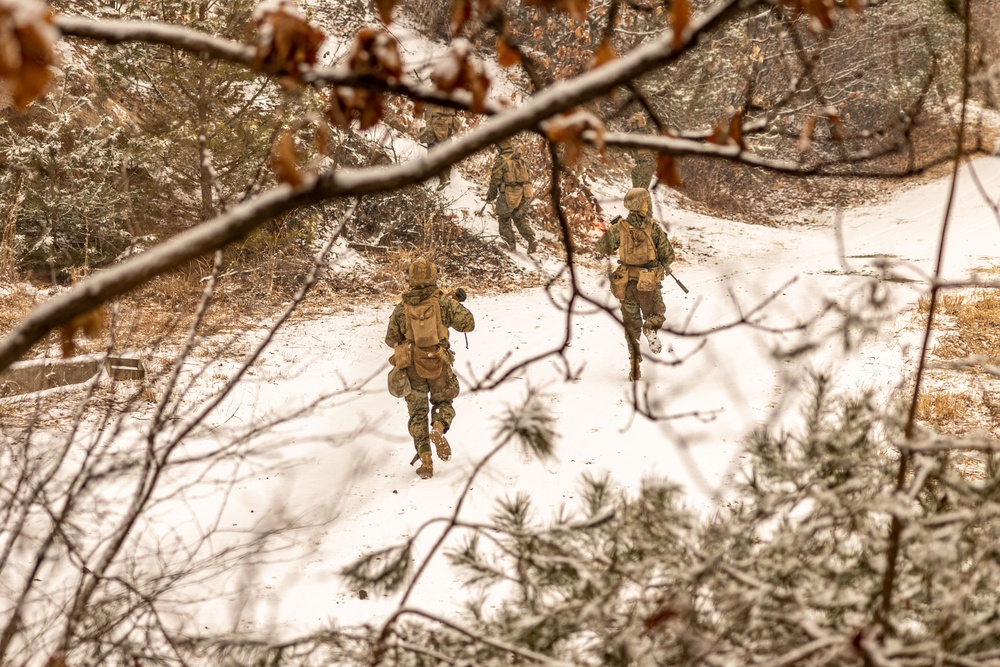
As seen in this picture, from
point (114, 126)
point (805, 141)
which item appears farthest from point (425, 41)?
point (805, 141)

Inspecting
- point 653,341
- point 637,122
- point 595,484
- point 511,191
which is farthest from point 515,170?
point 595,484

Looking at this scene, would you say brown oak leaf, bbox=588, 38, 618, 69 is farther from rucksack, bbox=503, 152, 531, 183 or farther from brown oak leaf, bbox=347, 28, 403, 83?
rucksack, bbox=503, 152, 531, 183

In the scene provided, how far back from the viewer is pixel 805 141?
1681mm

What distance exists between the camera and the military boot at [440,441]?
659cm

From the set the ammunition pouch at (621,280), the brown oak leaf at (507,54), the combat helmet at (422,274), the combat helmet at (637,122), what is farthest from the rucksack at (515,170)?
the brown oak leaf at (507,54)

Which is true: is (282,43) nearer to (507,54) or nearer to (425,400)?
(507,54)

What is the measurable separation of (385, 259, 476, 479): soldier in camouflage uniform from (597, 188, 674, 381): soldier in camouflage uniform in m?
2.16

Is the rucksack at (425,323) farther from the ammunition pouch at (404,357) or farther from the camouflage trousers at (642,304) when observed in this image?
the camouflage trousers at (642,304)

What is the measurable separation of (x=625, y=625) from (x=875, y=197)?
19.7 m

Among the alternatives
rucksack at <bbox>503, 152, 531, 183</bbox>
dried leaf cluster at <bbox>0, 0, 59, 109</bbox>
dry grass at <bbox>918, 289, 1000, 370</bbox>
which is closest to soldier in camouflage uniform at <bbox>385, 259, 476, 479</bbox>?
dried leaf cluster at <bbox>0, 0, 59, 109</bbox>

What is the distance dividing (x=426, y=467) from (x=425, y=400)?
0.56 m

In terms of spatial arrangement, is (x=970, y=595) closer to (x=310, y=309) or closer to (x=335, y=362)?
(x=335, y=362)

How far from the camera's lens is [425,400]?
6.52m

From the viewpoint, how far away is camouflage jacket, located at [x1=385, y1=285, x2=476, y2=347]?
6402 mm
